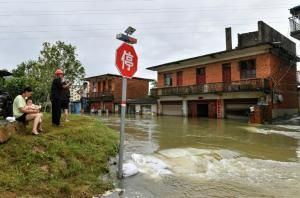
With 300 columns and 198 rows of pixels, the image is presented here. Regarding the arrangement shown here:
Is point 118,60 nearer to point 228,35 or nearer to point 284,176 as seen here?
point 284,176

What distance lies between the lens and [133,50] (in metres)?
4.67

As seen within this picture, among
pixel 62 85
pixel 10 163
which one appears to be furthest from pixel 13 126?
pixel 62 85

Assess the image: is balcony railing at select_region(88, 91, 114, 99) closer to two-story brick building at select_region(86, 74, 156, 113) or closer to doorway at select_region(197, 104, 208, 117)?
two-story brick building at select_region(86, 74, 156, 113)

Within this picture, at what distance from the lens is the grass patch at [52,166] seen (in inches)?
135

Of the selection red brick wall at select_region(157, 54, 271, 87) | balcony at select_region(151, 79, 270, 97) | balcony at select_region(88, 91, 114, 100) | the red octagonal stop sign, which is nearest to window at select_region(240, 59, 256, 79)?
red brick wall at select_region(157, 54, 271, 87)

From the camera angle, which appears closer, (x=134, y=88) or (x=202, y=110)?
(x=202, y=110)

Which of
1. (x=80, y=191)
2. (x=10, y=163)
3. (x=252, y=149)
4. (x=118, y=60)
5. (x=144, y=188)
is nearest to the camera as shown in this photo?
(x=80, y=191)

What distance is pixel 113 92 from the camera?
117 feet

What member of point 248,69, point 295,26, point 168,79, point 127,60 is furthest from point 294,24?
point 127,60

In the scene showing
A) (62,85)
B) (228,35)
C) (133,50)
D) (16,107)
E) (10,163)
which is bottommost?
(10,163)

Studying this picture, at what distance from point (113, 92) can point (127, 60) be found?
103 ft

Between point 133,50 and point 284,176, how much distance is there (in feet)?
12.1

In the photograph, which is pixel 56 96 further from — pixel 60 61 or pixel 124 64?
pixel 60 61

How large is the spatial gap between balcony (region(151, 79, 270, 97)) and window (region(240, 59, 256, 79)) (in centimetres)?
94
